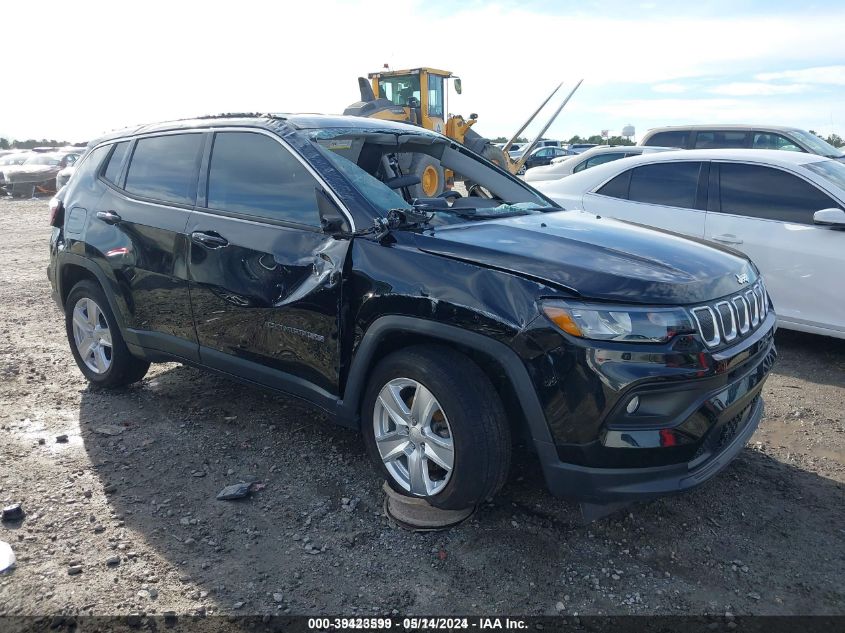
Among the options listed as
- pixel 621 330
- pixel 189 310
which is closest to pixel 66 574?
pixel 189 310

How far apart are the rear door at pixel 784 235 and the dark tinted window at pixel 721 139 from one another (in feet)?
20.1

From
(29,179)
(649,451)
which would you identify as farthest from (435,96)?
(29,179)

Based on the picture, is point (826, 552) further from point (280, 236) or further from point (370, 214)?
point (280, 236)

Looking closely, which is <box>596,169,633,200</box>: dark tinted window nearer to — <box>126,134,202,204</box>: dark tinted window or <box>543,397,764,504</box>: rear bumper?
<box>126,134,202,204</box>: dark tinted window

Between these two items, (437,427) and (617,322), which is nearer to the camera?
(617,322)

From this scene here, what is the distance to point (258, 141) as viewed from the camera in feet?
12.3

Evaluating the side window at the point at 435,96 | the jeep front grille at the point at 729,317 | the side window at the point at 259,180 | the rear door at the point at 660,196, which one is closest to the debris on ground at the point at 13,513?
the side window at the point at 259,180

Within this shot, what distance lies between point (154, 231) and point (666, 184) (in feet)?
14.0

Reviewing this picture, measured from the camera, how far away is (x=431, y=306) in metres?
2.91

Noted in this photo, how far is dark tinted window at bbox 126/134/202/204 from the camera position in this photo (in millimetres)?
4086

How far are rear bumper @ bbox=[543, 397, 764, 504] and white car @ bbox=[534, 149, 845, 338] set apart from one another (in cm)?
301

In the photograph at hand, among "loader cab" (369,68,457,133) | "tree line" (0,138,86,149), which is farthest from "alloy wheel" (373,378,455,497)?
"tree line" (0,138,86,149)

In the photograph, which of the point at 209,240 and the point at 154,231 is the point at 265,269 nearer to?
the point at 209,240

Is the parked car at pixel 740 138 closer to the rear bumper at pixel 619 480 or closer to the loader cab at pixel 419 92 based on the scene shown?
the loader cab at pixel 419 92
